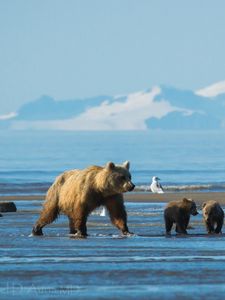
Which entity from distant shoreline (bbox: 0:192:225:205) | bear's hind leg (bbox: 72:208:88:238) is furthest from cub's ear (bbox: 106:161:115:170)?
distant shoreline (bbox: 0:192:225:205)

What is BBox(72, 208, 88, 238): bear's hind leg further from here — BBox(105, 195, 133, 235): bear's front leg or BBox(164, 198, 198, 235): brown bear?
BBox(164, 198, 198, 235): brown bear

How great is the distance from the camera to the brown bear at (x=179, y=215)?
23281mm

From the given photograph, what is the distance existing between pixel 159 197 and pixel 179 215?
15534 millimetres

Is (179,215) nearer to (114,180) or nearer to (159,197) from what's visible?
(114,180)

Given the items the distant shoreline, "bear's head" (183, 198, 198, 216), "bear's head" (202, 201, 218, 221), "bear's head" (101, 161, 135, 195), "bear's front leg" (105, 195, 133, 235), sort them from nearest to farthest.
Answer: "bear's head" (101, 161, 135, 195) → "bear's front leg" (105, 195, 133, 235) → "bear's head" (202, 201, 218, 221) → "bear's head" (183, 198, 198, 216) → the distant shoreline

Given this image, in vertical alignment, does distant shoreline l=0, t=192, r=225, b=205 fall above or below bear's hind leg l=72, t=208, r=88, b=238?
above

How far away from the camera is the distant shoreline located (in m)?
37.2

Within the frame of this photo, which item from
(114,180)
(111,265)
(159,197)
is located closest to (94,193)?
(114,180)

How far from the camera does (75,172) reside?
22578 millimetres

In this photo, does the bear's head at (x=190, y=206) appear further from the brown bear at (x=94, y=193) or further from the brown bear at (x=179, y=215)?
the brown bear at (x=94, y=193)

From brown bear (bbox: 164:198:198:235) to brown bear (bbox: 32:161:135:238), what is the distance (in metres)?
1.43

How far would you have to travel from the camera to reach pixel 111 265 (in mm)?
17281

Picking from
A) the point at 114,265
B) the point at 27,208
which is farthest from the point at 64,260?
the point at 27,208

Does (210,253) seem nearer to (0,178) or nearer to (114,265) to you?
(114,265)
